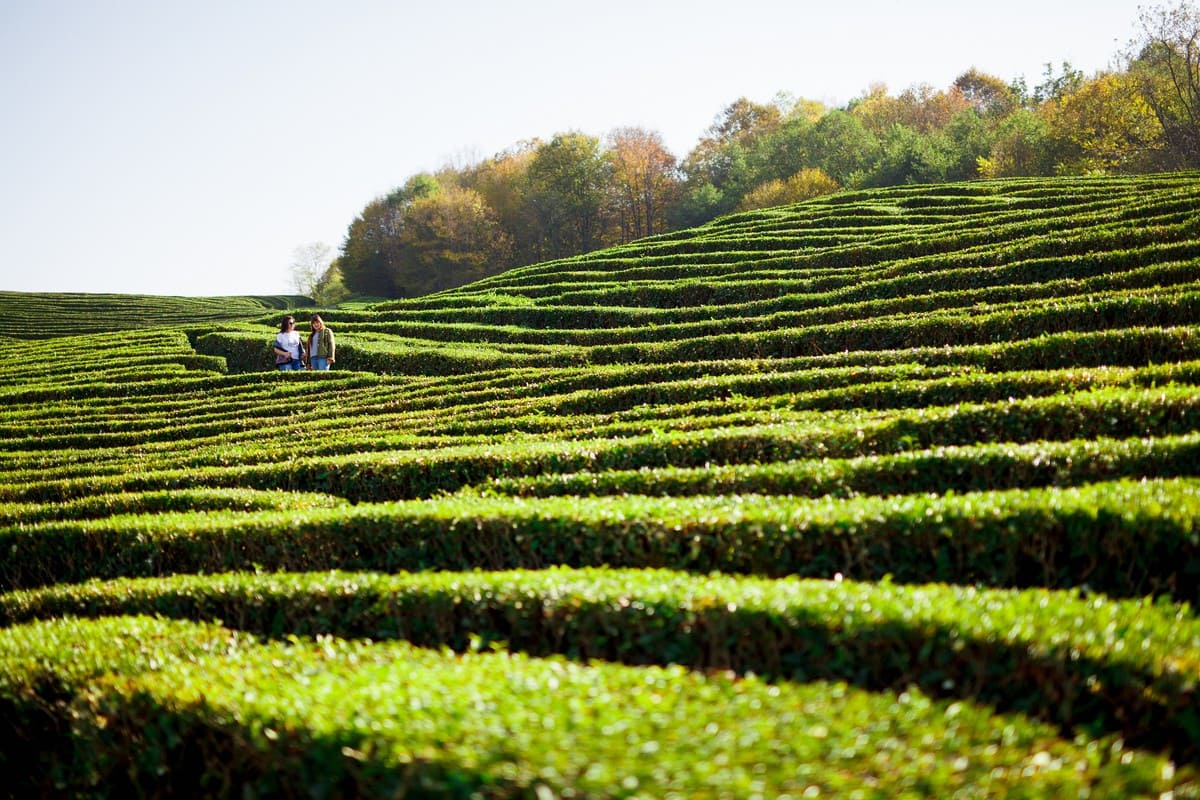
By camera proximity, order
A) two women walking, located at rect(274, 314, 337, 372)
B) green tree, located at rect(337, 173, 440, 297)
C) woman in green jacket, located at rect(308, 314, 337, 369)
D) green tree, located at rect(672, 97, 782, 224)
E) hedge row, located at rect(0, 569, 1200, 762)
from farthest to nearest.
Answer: green tree, located at rect(337, 173, 440, 297), green tree, located at rect(672, 97, 782, 224), woman in green jacket, located at rect(308, 314, 337, 369), two women walking, located at rect(274, 314, 337, 372), hedge row, located at rect(0, 569, 1200, 762)

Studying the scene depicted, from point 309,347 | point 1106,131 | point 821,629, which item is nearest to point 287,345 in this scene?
point 309,347

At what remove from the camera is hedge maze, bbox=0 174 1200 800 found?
509cm

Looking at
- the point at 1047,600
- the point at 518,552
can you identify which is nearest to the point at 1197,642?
the point at 1047,600

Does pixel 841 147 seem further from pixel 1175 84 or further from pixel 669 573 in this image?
pixel 669 573

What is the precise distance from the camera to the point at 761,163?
85312 mm

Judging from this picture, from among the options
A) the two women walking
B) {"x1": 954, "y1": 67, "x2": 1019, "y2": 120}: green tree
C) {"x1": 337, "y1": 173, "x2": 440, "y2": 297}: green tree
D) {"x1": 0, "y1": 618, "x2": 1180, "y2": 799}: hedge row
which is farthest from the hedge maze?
{"x1": 954, "y1": 67, "x2": 1019, "y2": 120}: green tree

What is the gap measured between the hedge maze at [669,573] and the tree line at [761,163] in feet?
141

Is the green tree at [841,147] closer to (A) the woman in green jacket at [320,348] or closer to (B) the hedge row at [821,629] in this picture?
(A) the woman in green jacket at [320,348]

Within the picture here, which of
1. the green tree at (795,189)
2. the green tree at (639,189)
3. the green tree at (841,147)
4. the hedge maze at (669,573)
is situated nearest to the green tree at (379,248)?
the green tree at (639,189)

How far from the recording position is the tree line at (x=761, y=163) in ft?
198

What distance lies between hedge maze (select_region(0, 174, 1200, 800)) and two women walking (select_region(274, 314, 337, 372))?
5256 mm

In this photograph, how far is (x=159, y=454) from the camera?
20703 millimetres

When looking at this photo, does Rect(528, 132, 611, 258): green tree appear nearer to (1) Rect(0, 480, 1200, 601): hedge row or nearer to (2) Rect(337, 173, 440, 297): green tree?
(2) Rect(337, 173, 440, 297): green tree

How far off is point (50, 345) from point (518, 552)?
155ft
